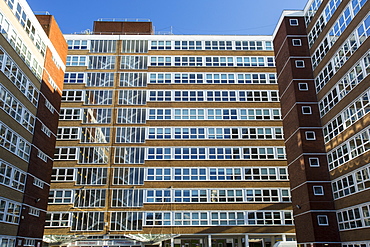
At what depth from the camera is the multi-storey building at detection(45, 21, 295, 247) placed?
45344mm

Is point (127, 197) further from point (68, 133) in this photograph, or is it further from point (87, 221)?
point (68, 133)

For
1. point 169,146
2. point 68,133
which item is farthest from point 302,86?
point 68,133

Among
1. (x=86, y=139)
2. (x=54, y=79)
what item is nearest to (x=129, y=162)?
A: (x=86, y=139)

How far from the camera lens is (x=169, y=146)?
48.8 meters

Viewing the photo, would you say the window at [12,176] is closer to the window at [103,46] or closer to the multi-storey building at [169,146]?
the multi-storey building at [169,146]

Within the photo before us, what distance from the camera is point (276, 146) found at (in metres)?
48.8

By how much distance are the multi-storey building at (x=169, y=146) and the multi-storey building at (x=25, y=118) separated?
9.25 m

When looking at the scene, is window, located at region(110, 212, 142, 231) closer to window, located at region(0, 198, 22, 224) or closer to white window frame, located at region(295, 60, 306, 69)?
window, located at region(0, 198, 22, 224)

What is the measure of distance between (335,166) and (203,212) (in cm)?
1882

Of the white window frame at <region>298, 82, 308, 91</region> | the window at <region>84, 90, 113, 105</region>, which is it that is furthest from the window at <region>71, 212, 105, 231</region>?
the white window frame at <region>298, 82, 308, 91</region>

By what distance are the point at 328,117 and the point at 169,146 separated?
2159 centimetres

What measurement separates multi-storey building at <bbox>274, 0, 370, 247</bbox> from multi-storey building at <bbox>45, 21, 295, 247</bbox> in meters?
10.8

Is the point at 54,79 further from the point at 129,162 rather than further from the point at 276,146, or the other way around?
the point at 276,146

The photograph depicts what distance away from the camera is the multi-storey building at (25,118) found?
28.7 meters
